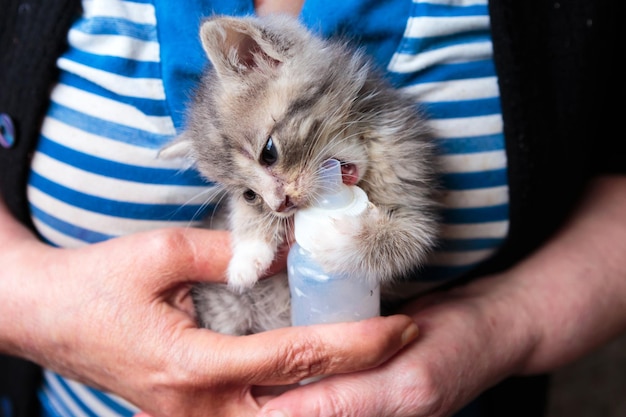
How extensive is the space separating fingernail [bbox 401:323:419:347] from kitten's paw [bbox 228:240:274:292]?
27cm

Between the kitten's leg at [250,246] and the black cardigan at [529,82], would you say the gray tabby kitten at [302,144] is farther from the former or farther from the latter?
the black cardigan at [529,82]

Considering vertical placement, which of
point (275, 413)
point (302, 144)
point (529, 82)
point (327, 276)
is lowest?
point (275, 413)

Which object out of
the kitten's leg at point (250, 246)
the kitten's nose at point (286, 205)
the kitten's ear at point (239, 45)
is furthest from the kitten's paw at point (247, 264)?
the kitten's ear at point (239, 45)

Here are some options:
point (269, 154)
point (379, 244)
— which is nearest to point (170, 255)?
point (269, 154)

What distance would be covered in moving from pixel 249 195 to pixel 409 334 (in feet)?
1.23

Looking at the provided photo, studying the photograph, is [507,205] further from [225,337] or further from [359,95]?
[225,337]

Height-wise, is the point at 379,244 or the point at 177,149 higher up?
the point at 177,149

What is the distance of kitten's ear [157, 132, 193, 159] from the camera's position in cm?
102

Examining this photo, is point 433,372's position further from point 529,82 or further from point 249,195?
point 529,82

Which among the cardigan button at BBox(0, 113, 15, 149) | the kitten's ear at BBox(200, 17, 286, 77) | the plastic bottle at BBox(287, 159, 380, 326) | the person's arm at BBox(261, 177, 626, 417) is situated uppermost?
the kitten's ear at BBox(200, 17, 286, 77)

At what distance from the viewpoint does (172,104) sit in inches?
41.0

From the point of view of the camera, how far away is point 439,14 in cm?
100

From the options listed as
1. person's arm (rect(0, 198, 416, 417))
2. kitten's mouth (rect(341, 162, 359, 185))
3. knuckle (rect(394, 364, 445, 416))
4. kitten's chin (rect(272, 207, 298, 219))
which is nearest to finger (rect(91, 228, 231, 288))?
person's arm (rect(0, 198, 416, 417))

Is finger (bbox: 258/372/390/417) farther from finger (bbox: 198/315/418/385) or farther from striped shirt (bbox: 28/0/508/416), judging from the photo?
striped shirt (bbox: 28/0/508/416)
